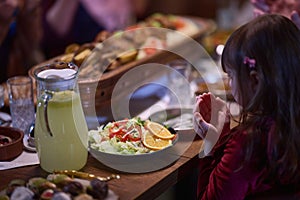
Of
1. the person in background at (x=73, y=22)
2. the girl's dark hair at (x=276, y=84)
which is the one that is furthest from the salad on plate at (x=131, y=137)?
the person in background at (x=73, y=22)

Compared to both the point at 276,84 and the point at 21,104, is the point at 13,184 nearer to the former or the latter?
the point at 21,104

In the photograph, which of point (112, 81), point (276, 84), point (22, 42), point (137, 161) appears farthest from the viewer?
point (22, 42)

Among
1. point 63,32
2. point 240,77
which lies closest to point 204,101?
point 240,77

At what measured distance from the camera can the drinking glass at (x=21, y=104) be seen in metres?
1.78

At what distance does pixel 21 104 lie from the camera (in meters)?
1.79

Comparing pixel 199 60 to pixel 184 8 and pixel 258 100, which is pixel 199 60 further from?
pixel 184 8

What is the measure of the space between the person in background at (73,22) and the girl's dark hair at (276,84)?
1815 mm

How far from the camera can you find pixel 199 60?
2.53 meters

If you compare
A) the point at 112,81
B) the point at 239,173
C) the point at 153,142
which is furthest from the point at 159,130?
the point at 112,81

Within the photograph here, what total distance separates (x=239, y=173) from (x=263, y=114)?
0.16 meters

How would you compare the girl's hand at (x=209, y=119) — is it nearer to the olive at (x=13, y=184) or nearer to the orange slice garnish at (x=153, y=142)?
the orange slice garnish at (x=153, y=142)

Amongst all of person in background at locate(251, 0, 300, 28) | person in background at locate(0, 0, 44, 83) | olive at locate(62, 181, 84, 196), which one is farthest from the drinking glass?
person in background at locate(251, 0, 300, 28)

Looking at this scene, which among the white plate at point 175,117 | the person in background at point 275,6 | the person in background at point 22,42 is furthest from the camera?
the person in background at point 22,42

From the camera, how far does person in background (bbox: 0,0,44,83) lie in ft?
9.16
